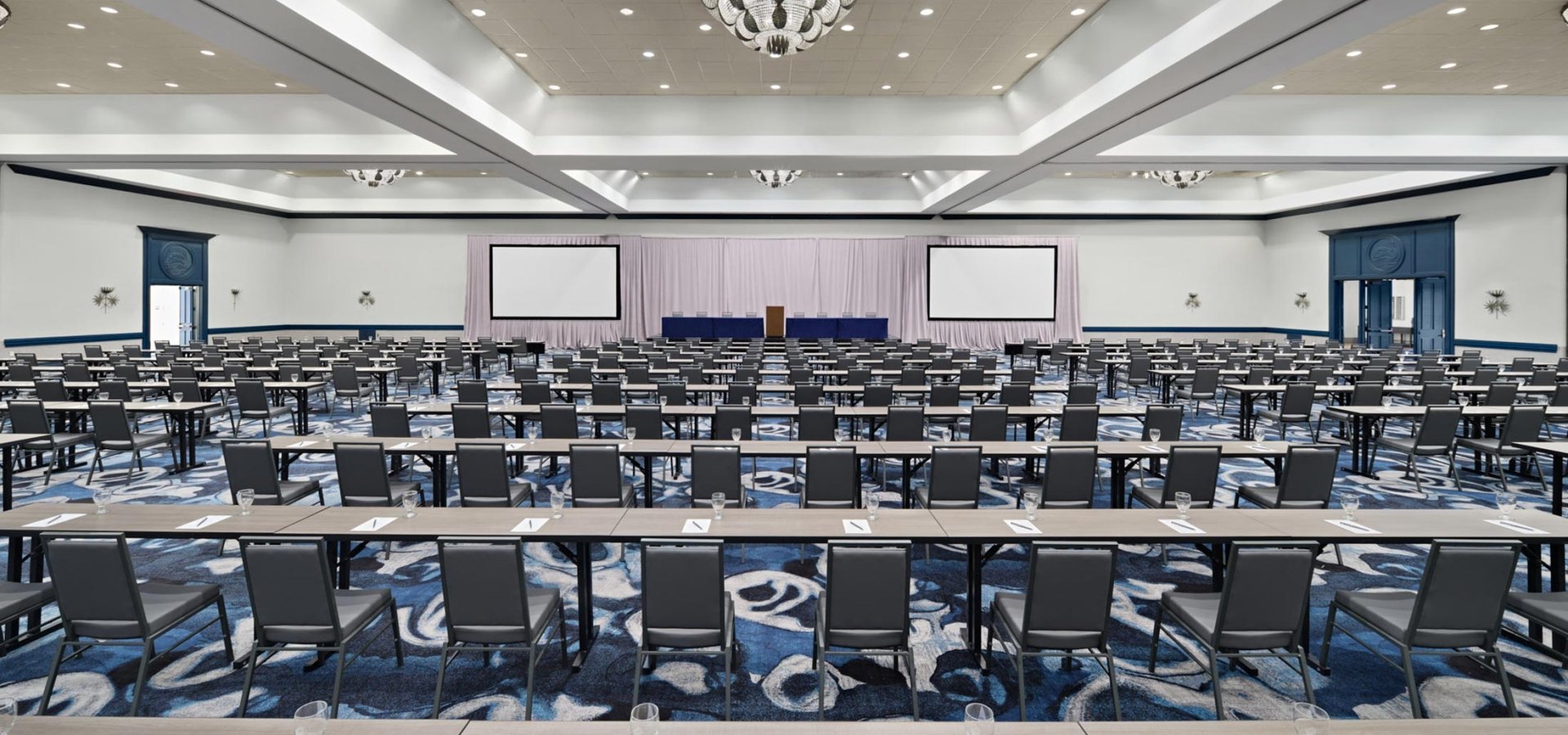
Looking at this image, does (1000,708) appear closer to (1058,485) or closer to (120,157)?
(1058,485)

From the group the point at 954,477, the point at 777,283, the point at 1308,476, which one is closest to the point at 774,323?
the point at 777,283

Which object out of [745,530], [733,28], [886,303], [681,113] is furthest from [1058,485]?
[886,303]

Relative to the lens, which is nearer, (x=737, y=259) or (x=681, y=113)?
(x=681, y=113)

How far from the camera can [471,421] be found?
274 inches

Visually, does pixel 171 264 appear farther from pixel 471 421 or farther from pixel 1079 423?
pixel 1079 423

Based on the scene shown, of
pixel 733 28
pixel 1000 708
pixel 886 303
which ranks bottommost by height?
pixel 1000 708

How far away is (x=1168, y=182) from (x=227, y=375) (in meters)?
19.5

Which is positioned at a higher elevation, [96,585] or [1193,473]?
[1193,473]

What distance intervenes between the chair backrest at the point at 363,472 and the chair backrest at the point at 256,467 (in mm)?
464

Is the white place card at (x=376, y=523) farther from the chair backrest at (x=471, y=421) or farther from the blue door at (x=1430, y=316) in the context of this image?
the blue door at (x=1430, y=316)

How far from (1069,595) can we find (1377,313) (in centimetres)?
2293

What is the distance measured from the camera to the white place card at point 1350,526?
362cm

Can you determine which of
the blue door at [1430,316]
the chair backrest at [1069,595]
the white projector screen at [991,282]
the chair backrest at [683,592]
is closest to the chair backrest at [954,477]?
the chair backrest at [1069,595]

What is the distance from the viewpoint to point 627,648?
394 cm
